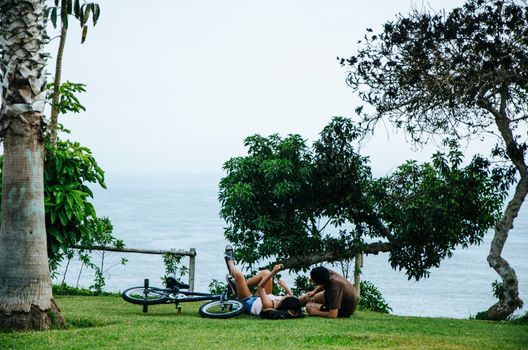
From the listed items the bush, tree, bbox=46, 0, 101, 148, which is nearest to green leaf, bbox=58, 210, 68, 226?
tree, bbox=46, 0, 101, 148

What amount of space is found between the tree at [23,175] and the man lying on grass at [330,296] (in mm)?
3967

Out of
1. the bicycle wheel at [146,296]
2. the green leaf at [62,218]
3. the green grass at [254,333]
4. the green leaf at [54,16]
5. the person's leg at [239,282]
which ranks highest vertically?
the green leaf at [54,16]

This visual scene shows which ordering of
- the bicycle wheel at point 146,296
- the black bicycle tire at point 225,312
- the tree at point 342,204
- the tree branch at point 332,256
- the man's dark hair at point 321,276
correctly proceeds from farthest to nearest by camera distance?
the tree branch at point 332,256, the tree at point 342,204, the bicycle wheel at point 146,296, the man's dark hair at point 321,276, the black bicycle tire at point 225,312

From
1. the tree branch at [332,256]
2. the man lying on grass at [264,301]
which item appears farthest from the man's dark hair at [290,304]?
the tree branch at [332,256]

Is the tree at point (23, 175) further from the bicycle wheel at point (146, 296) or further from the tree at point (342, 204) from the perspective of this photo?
the tree at point (342, 204)

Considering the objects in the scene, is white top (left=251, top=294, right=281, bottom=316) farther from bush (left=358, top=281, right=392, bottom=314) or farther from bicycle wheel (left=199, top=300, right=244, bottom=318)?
bush (left=358, top=281, right=392, bottom=314)

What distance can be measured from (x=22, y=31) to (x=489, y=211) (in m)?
10.1

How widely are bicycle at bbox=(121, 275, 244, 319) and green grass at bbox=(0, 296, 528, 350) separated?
21 centimetres

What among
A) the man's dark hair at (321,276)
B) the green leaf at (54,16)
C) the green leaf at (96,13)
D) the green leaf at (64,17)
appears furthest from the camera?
the man's dark hair at (321,276)

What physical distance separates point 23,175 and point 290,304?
4487 millimetres

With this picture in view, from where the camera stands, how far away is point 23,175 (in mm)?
10297

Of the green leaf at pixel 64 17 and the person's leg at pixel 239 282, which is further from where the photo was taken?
the person's leg at pixel 239 282

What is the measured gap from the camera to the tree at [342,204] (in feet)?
52.6

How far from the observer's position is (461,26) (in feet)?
48.4
